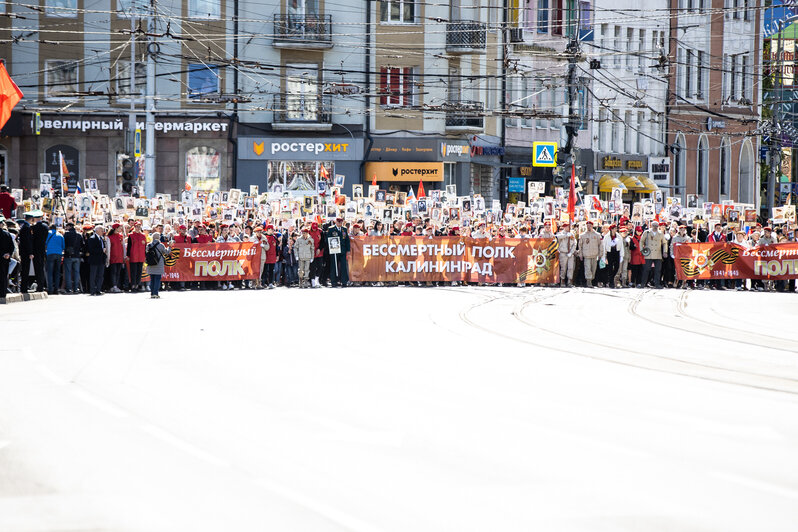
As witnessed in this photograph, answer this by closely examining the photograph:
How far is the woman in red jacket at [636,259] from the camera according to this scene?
33125 millimetres

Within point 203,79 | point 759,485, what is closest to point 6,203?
point 759,485

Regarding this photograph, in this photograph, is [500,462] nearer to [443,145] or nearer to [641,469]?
[641,469]

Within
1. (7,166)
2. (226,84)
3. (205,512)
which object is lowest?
(205,512)

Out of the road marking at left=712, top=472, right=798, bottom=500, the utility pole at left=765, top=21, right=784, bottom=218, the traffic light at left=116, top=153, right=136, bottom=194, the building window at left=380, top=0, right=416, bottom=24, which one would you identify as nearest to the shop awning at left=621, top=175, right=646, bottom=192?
the utility pole at left=765, top=21, right=784, bottom=218

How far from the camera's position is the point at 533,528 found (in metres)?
6.52

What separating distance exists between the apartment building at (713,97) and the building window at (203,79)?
1034 inches

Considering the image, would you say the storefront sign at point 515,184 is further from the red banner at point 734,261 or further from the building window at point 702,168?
the red banner at point 734,261

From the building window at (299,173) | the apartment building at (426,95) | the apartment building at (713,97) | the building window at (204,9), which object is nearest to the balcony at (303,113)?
the building window at (299,173)

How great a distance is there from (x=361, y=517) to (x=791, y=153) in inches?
3325

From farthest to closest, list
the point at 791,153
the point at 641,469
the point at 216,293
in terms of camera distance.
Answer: the point at 791,153 < the point at 216,293 < the point at 641,469

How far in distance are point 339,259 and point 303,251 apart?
1.27 metres

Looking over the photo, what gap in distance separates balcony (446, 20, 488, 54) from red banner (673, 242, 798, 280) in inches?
842

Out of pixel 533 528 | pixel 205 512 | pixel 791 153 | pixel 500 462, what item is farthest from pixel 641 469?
pixel 791 153

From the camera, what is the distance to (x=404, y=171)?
5103 centimetres
